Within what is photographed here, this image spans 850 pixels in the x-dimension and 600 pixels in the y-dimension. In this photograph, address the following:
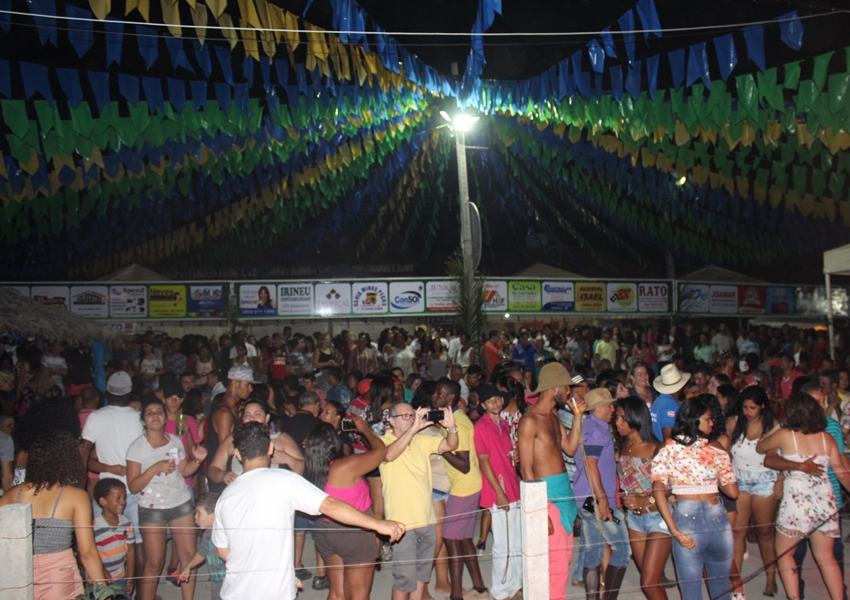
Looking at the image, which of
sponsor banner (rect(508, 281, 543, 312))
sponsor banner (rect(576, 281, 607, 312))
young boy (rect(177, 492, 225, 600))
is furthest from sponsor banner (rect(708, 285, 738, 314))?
young boy (rect(177, 492, 225, 600))

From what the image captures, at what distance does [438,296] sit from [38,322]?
8.27 metres

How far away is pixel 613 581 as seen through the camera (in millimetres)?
5148

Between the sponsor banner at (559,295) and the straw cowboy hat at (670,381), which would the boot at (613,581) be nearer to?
the straw cowboy hat at (670,381)

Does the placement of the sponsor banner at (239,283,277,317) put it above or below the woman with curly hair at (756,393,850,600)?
above

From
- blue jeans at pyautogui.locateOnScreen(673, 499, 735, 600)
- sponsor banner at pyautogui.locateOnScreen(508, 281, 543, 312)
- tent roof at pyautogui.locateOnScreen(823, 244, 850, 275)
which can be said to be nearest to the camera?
blue jeans at pyautogui.locateOnScreen(673, 499, 735, 600)

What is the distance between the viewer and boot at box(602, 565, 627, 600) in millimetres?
5121

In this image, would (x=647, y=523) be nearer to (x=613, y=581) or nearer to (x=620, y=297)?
(x=613, y=581)

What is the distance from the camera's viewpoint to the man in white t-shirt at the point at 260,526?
3.58m

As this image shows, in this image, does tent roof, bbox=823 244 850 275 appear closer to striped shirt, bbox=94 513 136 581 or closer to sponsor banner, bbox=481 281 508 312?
sponsor banner, bbox=481 281 508 312

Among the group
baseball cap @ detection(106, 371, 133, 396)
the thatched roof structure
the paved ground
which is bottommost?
the paved ground

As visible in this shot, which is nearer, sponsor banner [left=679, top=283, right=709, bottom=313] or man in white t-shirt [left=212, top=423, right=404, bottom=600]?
man in white t-shirt [left=212, top=423, right=404, bottom=600]

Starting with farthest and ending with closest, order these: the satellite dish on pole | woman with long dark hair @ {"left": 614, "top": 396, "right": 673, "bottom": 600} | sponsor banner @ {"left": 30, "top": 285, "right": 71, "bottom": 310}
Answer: sponsor banner @ {"left": 30, "top": 285, "right": 71, "bottom": 310} < the satellite dish on pole < woman with long dark hair @ {"left": 614, "top": 396, "right": 673, "bottom": 600}

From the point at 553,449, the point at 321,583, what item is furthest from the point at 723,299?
the point at 321,583

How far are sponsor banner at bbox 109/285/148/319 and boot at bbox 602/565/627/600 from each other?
13009 millimetres
